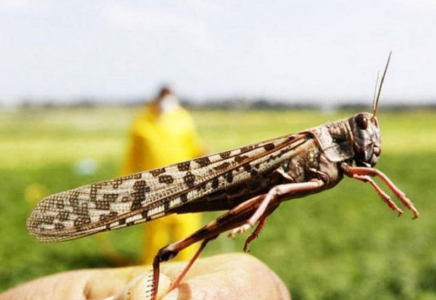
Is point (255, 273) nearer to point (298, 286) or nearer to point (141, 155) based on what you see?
point (141, 155)

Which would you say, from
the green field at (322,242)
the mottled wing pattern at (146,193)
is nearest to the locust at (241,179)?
the mottled wing pattern at (146,193)

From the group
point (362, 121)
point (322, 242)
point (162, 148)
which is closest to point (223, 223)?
point (362, 121)

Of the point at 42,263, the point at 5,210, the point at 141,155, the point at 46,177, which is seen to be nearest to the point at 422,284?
the point at 141,155

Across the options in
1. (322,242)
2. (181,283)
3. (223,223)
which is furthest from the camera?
(322,242)

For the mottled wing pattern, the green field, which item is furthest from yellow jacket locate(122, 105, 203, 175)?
the mottled wing pattern

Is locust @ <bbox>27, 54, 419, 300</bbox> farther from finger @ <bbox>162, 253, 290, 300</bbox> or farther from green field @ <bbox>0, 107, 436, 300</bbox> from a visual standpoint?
green field @ <bbox>0, 107, 436, 300</bbox>

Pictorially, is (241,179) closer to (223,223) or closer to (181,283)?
(223,223)
